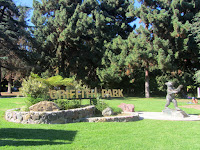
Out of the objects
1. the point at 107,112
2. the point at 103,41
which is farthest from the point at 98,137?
the point at 103,41

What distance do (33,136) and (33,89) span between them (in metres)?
3.80

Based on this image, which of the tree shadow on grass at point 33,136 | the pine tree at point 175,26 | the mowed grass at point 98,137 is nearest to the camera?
the mowed grass at point 98,137

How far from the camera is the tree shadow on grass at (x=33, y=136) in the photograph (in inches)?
209

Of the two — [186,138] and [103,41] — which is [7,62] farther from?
[186,138]

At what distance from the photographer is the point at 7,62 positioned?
26.4 metres

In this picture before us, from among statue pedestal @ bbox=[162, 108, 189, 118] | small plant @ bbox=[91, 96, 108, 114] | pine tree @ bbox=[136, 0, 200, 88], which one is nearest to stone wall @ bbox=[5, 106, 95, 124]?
small plant @ bbox=[91, 96, 108, 114]

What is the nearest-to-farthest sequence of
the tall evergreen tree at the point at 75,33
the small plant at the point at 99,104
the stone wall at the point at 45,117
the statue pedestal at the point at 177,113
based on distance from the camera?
the stone wall at the point at 45,117
the statue pedestal at the point at 177,113
the small plant at the point at 99,104
the tall evergreen tree at the point at 75,33

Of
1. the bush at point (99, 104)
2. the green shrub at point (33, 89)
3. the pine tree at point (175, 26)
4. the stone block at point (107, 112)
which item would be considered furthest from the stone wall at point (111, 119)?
the pine tree at point (175, 26)

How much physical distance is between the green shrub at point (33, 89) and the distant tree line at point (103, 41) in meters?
15.8

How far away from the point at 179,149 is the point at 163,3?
1016 inches

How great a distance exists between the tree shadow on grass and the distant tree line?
18671 millimetres

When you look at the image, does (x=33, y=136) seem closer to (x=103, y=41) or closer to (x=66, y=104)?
(x=66, y=104)

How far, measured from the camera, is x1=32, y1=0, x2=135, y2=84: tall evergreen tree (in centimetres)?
2602

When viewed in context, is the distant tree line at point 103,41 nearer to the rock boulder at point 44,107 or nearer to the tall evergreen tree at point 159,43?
the tall evergreen tree at point 159,43
